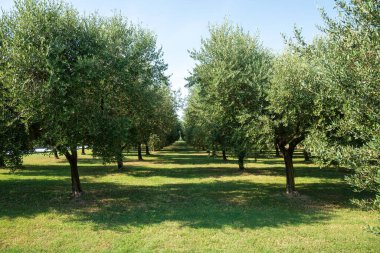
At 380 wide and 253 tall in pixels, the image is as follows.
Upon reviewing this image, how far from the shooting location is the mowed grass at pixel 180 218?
14125 mm

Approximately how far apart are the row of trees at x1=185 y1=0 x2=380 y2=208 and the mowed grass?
339cm

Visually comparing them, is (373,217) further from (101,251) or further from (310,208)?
(101,251)

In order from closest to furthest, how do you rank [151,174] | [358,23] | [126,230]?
[358,23]
[126,230]
[151,174]

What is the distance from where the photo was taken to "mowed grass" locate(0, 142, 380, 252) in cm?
1412

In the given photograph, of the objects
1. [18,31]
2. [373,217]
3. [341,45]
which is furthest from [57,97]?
[373,217]

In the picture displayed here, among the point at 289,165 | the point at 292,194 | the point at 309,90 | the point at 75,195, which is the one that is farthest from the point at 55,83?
the point at 292,194

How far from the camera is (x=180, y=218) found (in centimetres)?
Result: 1816

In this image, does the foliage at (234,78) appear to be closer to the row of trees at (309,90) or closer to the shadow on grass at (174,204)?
the row of trees at (309,90)

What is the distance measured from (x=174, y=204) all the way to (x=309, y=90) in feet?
43.5

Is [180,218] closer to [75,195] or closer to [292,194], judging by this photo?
[75,195]

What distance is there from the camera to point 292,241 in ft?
47.5

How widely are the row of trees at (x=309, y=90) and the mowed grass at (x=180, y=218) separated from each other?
11.1ft

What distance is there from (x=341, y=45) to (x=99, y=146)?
1661cm

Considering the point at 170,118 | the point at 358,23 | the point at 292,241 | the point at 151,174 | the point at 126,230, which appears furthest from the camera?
the point at 170,118
